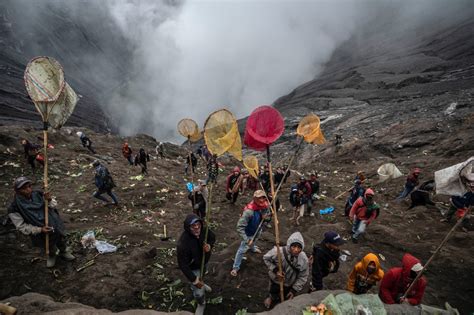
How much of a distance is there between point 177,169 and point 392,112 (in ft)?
75.0

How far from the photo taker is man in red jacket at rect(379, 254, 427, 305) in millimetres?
3224

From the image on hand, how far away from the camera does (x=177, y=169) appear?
52.1 ft

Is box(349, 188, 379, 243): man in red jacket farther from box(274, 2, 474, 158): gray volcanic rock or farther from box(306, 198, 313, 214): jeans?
box(274, 2, 474, 158): gray volcanic rock

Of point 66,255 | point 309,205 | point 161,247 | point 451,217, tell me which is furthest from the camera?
point 309,205

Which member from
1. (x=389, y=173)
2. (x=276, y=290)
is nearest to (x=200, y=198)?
(x=276, y=290)

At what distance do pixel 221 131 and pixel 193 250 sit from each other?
1780 millimetres

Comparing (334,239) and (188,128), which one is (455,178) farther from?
(188,128)

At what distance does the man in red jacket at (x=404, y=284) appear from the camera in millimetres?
3224

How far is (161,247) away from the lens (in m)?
5.65

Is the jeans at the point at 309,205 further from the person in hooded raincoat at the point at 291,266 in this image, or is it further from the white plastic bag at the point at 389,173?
the white plastic bag at the point at 389,173

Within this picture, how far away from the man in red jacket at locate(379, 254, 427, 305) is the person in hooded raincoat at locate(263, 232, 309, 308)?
3.61 ft

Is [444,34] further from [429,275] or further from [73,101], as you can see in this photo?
[73,101]

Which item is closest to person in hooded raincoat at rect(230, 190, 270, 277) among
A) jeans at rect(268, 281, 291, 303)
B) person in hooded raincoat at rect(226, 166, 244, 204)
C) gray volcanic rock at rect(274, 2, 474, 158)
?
jeans at rect(268, 281, 291, 303)

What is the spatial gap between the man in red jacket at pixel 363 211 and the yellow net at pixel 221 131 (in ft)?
12.8
